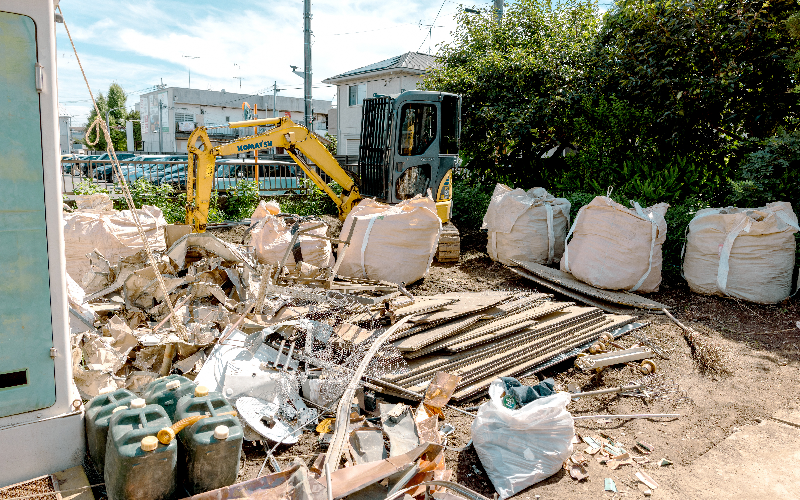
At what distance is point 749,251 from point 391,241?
393 centimetres

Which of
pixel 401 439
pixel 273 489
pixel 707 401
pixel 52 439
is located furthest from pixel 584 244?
pixel 52 439

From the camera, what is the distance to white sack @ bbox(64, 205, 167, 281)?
5.37 meters

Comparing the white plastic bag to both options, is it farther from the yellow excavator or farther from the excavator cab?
the excavator cab

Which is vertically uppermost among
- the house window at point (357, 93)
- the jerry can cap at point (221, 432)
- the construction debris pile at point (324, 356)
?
the house window at point (357, 93)

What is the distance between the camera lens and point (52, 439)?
2209 millimetres

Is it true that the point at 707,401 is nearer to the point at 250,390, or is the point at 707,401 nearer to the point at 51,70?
the point at 250,390

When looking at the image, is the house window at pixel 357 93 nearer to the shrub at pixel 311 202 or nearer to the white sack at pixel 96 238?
the shrub at pixel 311 202

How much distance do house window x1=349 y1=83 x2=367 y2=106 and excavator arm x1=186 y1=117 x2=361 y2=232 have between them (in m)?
15.7

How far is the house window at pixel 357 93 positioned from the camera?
2287 cm

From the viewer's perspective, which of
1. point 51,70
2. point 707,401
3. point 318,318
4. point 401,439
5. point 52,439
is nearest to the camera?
point 51,70

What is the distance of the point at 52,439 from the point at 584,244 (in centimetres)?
540

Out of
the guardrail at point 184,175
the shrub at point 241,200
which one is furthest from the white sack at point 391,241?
the guardrail at point 184,175

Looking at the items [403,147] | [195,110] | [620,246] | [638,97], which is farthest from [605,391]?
[195,110]

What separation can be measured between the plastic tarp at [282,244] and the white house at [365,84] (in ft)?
48.4
